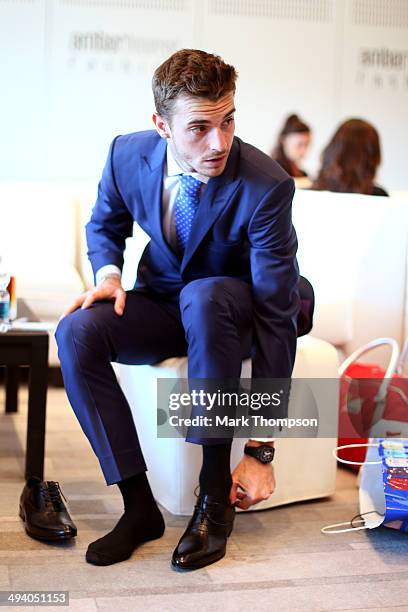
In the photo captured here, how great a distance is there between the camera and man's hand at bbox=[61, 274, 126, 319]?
2.08 meters

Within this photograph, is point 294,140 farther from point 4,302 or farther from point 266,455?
point 266,455

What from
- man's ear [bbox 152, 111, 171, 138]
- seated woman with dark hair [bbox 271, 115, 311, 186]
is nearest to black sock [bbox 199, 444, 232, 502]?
man's ear [bbox 152, 111, 171, 138]

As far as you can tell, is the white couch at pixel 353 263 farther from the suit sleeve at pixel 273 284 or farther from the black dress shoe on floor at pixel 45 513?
the black dress shoe on floor at pixel 45 513

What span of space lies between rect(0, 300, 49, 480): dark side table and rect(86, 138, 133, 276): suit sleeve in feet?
0.87

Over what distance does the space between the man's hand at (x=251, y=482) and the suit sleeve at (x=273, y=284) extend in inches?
7.2

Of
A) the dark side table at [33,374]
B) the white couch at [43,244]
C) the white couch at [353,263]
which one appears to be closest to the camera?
the dark side table at [33,374]

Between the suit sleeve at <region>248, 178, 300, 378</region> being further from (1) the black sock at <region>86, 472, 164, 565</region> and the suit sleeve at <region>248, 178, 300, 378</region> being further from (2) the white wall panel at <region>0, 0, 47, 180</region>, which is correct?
Result: (2) the white wall panel at <region>0, 0, 47, 180</region>

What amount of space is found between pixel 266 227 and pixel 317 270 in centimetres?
133

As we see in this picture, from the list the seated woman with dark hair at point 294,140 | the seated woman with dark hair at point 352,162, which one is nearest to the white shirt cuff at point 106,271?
the seated woman with dark hair at point 352,162

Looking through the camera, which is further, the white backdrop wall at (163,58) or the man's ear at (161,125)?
the white backdrop wall at (163,58)

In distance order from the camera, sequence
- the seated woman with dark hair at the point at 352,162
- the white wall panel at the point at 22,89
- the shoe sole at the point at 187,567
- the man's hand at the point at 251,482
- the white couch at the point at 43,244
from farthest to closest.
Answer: the white wall panel at the point at 22,89, the seated woman with dark hair at the point at 352,162, the white couch at the point at 43,244, the man's hand at the point at 251,482, the shoe sole at the point at 187,567

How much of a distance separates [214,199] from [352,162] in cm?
193

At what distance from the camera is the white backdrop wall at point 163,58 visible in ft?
17.1

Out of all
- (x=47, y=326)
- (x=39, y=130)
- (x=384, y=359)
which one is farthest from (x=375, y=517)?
(x=39, y=130)
